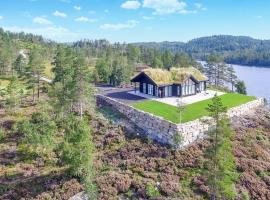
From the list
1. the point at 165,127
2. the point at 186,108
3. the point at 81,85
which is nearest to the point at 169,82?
the point at 186,108

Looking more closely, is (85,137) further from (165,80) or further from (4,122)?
(165,80)

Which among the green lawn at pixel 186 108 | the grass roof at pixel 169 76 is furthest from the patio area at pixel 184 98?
the grass roof at pixel 169 76

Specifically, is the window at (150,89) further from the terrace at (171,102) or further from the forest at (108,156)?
the forest at (108,156)

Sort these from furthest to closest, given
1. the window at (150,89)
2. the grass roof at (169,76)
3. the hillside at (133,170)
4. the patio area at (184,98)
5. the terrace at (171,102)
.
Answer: the window at (150,89) < the grass roof at (169,76) < the patio area at (184,98) < the terrace at (171,102) < the hillside at (133,170)

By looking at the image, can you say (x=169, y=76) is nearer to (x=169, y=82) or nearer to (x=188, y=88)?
(x=169, y=82)

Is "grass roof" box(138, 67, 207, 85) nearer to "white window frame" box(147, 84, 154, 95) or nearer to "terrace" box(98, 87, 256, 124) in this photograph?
"white window frame" box(147, 84, 154, 95)

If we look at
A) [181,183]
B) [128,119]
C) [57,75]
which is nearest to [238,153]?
[181,183]
